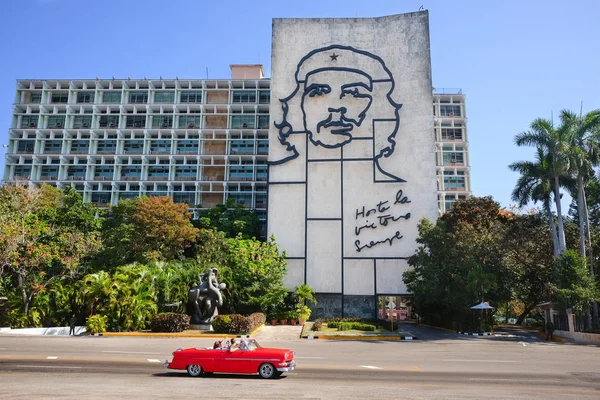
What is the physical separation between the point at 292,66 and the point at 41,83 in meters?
49.8

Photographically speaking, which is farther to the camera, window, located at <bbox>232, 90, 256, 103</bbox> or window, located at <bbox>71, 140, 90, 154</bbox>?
window, located at <bbox>232, 90, 256, 103</bbox>

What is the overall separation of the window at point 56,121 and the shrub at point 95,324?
59.5 metres

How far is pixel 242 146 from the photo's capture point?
266ft

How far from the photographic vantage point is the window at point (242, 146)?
80875 mm

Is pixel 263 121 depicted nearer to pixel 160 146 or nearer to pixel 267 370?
pixel 160 146

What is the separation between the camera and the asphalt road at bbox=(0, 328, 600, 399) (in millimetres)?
12859

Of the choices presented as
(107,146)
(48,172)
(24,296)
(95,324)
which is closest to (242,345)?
(95,324)

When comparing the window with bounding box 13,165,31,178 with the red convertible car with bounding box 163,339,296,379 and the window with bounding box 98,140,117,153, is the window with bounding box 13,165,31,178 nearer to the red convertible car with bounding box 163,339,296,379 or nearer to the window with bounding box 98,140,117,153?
the window with bounding box 98,140,117,153

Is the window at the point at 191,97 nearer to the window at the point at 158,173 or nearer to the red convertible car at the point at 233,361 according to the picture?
the window at the point at 158,173

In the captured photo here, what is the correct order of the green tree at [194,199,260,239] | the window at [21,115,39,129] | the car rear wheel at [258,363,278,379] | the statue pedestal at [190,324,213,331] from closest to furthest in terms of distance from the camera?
the car rear wheel at [258,363,278,379], the statue pedestal at [190,324,213,331], the green tree at [194,199,260,239], the window at [21,115,39,129]

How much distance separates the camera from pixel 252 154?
8012 centimetres

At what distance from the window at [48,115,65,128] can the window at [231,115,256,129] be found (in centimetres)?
2790

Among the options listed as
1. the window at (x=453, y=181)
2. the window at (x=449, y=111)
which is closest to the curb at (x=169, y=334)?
the window at (x=453, y=181)

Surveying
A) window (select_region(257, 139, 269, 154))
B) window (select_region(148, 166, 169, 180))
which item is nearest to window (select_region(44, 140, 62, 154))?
window (select_region(148, 166, 169, 180))
